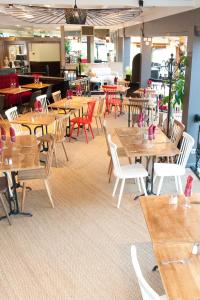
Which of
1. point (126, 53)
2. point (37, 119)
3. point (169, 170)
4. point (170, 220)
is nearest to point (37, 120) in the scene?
point (37, 119)

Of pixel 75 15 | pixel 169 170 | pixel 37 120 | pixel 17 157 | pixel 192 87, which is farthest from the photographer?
pixel 37 120

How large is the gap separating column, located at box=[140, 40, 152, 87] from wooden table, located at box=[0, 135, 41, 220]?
648cm

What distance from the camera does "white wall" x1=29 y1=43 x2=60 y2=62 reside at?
14.0 m

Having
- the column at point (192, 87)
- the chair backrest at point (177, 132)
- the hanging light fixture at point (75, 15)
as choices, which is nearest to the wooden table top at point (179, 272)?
the chair backrest at point (177, 132)

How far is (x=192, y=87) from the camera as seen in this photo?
5375mm

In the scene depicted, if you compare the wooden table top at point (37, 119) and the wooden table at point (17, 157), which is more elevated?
the wooden table top at point (37, 119)

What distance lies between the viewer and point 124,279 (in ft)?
10.2

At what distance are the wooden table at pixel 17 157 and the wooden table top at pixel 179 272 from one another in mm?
2060

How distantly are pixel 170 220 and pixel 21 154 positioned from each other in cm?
230

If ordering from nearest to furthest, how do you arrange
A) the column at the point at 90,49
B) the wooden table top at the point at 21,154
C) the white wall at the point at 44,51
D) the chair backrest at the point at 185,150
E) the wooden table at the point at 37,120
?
the wooden table top at the point at 21,154 → the chair backrest at the point at 185,150 → the wooden table at the point at 37,120 → the white wall at the point at 44,51 → the column at the point at 90,49

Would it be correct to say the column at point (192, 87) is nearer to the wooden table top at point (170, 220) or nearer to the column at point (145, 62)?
the wooden table top at point (170, 220)

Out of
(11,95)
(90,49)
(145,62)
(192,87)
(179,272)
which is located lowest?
(179,272)

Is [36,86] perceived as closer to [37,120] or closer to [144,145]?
[37,120]

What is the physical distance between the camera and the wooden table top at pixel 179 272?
1.89 metres
